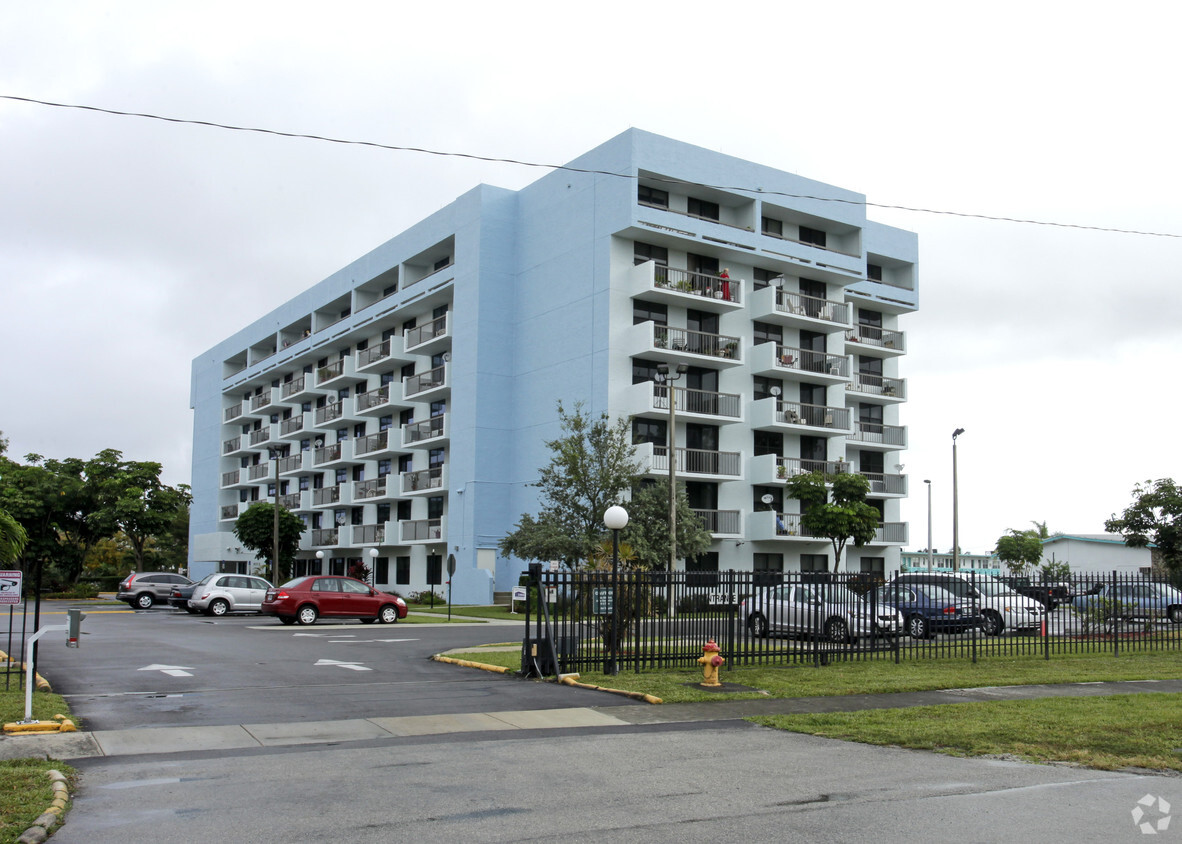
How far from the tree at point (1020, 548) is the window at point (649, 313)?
34.2 m

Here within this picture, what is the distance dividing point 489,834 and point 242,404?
73.7m

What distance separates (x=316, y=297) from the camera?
64.0 m

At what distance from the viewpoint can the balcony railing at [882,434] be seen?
5116 centimetres

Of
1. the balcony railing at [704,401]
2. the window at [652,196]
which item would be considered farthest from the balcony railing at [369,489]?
the window at [652,196]

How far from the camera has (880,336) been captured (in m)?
53.7

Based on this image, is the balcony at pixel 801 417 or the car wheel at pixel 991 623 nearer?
the car wheel at pixel 991 623

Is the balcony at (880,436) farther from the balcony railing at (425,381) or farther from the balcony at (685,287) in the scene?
the balcony railing at (425,381)

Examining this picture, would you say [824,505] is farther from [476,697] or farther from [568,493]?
[476,697]

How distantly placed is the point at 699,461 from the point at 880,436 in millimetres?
12968

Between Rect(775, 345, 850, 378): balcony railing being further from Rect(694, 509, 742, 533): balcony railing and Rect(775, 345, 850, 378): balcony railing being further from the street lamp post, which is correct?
the street lamp post

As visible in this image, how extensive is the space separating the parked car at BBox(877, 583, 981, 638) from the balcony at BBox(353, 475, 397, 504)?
1363 inches

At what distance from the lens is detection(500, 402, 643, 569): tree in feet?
116

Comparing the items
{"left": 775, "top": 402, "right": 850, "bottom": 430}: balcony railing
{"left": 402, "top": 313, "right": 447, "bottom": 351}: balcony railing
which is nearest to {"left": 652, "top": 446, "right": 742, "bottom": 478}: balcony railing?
{"left": 775, "top": 402, "right": 850, "bottom": 430}: balcony railing

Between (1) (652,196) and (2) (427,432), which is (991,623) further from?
(2) (427,432)
